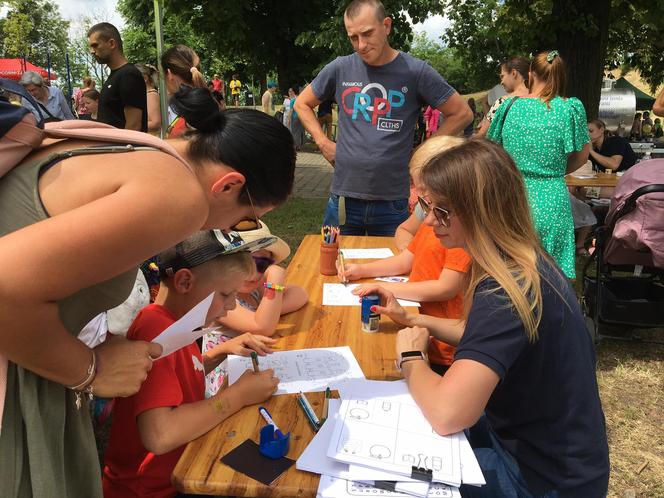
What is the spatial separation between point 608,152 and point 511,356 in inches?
250

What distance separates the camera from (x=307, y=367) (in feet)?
5.22

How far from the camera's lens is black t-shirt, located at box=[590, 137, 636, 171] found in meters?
6.48

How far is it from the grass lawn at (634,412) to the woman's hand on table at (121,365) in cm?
214

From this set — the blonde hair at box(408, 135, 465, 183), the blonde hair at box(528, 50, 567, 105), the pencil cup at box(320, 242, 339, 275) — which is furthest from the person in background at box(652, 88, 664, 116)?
the pencil cup at box(320, 242, 339, 275)

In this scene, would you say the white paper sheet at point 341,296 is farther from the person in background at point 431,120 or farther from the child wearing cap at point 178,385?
the person in background at point 431,120

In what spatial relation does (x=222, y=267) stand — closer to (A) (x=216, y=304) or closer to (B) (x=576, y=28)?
(A) (x=216, y=304)

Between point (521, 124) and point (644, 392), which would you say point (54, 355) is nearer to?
point (521, 124)

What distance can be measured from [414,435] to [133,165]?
33.8 inches

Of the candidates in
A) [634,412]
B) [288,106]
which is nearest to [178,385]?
[634,412]

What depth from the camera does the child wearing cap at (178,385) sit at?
4.16ft

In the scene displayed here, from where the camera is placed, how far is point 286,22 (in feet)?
44.5

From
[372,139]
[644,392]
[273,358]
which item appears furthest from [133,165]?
[644,392]

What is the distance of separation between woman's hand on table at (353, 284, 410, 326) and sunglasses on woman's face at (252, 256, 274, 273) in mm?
397

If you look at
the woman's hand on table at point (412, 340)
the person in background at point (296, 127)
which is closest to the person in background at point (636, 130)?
the person in background at point (296, 127)
